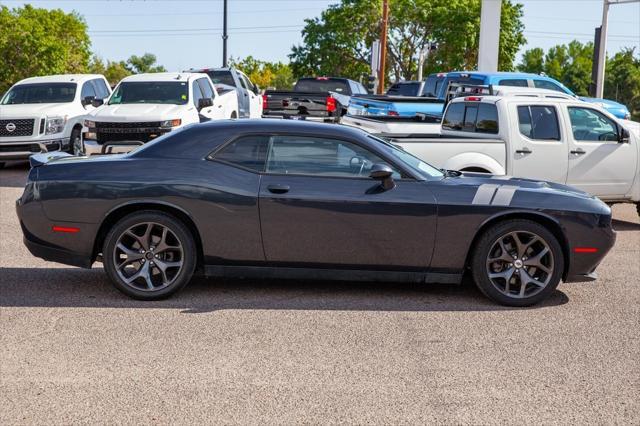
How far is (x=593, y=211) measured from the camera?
6.79 meters

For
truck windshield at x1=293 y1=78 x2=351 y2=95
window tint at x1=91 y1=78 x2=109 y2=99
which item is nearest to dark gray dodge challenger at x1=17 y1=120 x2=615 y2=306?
window tint at x1=91 y1=78 x2=109 y2=99

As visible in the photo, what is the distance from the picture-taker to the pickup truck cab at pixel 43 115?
56.8 feet

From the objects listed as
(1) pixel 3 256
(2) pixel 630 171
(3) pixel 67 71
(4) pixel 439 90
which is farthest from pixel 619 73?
(1) pixel 3 256

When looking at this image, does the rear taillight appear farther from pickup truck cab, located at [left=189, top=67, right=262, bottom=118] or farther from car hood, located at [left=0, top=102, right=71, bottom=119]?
car hood, located at [left=0, top=102, right=71, bottom=119]

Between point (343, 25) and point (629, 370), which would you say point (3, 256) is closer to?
point (629, 370)

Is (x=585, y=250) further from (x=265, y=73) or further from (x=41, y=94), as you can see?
(x=265, y=73)

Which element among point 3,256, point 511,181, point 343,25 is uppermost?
point 343,25

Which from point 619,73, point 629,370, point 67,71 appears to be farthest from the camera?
point 619,73

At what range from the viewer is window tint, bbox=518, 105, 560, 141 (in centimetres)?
1090

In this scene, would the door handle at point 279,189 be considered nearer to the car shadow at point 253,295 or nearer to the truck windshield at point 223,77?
the car shadow at point 253,295

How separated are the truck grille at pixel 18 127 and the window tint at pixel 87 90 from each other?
1.88 metres

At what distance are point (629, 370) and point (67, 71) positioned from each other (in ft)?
179

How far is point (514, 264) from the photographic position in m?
6.73

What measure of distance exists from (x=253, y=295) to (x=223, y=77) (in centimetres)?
1683
